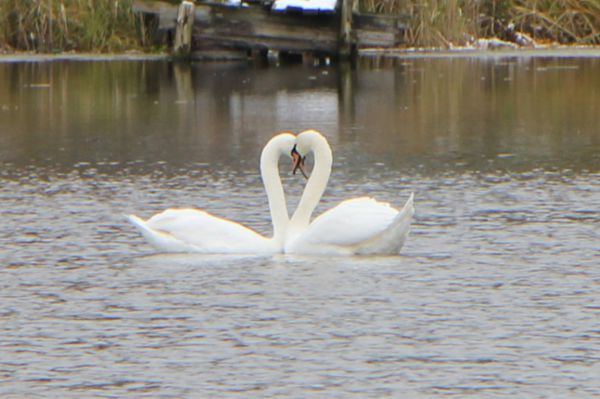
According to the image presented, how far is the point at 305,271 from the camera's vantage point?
9773mm

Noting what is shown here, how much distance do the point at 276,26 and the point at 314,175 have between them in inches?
941

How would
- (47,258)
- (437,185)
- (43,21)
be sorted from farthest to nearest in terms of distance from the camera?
(43,21)
(437,185)
(47,258)

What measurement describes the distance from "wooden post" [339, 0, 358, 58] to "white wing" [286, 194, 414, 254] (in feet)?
78.9

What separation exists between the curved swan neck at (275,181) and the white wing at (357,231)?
1.11ft

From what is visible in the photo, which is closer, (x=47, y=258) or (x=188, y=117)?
(x=47, y=258)

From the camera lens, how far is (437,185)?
45.7 feet

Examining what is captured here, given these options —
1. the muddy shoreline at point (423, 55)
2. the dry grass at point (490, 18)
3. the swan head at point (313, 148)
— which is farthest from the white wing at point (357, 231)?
the dry grass at point (490, 18)

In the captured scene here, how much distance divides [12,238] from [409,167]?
5.12 metres

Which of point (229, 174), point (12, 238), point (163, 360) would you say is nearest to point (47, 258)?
point (12, 238)

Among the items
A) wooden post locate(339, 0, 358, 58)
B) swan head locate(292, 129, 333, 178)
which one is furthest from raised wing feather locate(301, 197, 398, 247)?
wooden post locate(339, 0, 358, 58)

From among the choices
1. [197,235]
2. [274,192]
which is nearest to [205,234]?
[197,235]

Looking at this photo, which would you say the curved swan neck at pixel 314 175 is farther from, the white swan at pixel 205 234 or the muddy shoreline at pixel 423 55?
the muddy shoreline at pixel 423 55

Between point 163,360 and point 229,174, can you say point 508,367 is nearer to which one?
point 163,360

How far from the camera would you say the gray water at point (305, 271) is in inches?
286
